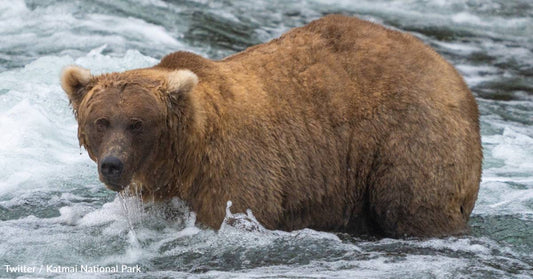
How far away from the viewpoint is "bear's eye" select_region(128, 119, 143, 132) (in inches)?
252

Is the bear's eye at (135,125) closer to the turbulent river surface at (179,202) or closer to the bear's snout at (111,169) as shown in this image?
the bear's snout at (111,169)

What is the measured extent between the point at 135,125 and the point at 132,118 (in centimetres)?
6

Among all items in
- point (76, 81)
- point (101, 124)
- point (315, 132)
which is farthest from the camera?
point (315, 132)

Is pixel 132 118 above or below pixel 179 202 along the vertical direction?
above

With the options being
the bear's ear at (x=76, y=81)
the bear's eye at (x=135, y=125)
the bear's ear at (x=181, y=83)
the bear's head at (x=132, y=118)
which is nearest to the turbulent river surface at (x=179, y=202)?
the bear's head at (x=132, y=118)

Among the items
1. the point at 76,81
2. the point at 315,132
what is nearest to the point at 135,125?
the point at 76,81

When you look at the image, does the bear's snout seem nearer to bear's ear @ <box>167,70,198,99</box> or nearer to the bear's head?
the bear's head

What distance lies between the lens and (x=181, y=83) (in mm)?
6535

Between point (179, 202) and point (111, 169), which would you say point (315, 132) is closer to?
point (179, 202)

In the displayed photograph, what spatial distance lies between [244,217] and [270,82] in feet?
3.99

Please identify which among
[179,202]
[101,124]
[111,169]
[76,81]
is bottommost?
[179,202]

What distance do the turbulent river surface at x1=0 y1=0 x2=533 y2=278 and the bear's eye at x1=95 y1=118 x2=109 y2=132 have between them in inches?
33.9

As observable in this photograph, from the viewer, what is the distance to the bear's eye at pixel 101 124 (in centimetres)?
636

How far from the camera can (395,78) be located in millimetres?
7488
